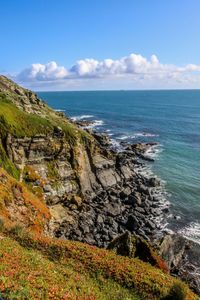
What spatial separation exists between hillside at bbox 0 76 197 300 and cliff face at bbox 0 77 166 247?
17 cm

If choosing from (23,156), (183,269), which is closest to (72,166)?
(23,156)

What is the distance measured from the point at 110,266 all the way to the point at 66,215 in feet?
95.5

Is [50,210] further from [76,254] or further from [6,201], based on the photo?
[76,254]

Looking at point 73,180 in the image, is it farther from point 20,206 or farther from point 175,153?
point 175,153

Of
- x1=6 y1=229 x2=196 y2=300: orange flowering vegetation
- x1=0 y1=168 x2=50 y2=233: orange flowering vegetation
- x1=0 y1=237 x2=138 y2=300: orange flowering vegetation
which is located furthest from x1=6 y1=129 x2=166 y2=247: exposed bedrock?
x1=0 y1=237 x2=138 y2=300: orange flowering vegetation

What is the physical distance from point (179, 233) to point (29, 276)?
39212mm

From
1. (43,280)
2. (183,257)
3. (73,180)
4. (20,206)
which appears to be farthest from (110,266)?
(73,180)

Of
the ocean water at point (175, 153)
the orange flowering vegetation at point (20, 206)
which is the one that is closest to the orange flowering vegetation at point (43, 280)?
the orange flowering vegetation at point (20, 206)

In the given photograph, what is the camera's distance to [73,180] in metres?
67.1

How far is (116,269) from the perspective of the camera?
2864 centimetres

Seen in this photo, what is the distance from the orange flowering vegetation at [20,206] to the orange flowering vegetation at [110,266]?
13.1 m

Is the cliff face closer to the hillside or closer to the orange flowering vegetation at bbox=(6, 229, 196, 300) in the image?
the hillside

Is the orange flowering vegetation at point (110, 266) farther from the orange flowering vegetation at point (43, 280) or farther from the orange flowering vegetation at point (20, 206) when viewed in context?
the orange flowering vegetation at point (20, 206)

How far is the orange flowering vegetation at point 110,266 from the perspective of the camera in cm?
2730
